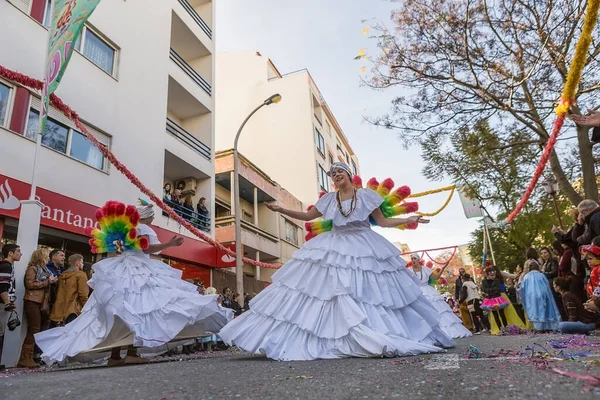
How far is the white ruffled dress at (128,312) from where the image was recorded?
14.4ft

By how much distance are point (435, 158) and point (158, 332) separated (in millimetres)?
10408

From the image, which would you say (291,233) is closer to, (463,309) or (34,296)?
(463,309)

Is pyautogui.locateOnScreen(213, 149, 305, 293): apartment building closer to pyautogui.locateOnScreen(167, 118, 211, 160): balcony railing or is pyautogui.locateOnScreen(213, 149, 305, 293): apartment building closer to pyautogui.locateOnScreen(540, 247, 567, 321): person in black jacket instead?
pyautogui.locateOnScreen(167, 118, 211, 160): balcony railing

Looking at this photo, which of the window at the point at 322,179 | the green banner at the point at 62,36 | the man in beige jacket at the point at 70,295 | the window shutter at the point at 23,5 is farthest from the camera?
the window at the point at 322,179

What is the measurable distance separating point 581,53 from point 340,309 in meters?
4.38

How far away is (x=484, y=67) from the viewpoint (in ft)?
33.9

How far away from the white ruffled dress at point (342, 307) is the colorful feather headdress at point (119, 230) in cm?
184

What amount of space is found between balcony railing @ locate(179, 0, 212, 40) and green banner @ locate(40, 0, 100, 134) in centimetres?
1114

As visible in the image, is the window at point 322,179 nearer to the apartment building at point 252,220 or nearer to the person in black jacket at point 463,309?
the apartment building at point 252,220

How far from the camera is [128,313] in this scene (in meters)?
4.42

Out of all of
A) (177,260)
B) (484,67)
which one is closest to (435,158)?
(484,67)

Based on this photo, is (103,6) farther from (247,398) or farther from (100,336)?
(247,398)

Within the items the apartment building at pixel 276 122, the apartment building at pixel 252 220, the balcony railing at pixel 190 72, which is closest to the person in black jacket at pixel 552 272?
the apartment building at pixel 252 220

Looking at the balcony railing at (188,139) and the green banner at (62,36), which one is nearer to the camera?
the green banner at (62,36)
